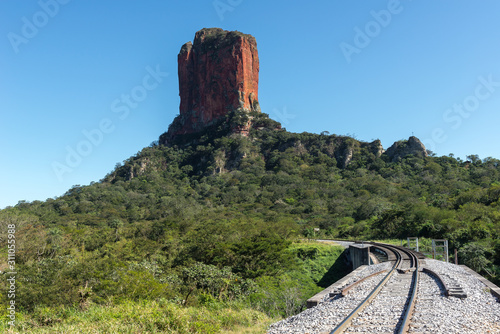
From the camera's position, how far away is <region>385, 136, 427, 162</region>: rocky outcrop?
87.8m

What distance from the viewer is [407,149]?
89.3 m

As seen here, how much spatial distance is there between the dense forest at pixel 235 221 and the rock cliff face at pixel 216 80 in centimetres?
638

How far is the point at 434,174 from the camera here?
242 feet

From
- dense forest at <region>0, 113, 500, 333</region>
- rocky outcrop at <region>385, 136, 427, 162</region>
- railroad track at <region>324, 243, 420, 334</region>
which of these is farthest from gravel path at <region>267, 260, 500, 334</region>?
rocky outcrop at <region>385, 136, 427, 162</region>

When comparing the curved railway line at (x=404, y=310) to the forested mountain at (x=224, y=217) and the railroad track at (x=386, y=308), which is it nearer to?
the railroad track at (x=386, y=308)

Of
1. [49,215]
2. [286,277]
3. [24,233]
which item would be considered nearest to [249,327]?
[286,277]

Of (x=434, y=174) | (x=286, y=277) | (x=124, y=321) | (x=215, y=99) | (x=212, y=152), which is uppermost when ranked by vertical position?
(x=215, y=99)

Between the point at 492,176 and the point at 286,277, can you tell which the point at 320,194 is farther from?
the point at 286,277

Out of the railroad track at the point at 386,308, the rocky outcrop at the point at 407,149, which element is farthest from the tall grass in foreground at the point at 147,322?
the rocky outcrop at the point at 407,149

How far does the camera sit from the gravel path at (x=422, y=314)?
6387 millimetres

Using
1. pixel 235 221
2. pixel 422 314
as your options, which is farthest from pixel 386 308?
pixel 235 221

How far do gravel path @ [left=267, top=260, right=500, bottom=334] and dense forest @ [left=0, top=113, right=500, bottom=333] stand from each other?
1.99 metres

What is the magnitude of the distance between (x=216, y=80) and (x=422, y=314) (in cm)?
10531

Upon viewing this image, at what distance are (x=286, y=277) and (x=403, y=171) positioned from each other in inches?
2512
